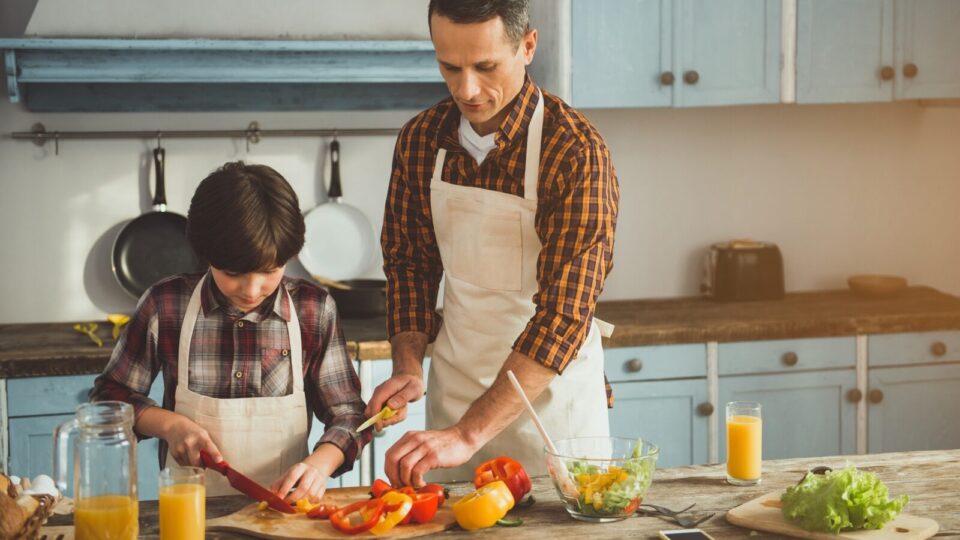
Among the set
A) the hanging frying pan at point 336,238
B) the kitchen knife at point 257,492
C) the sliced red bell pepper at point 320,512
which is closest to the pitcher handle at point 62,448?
the kitchen knife at point 257,492

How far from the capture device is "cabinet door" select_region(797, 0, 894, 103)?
386 cm

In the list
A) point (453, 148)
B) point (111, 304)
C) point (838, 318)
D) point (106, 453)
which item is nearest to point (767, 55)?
point (838, 318)

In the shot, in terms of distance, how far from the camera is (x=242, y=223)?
205 cm

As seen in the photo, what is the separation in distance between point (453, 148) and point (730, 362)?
1.62m

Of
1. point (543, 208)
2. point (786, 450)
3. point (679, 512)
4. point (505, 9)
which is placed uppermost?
point (505, 9)

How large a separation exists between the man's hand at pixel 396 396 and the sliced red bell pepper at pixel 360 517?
305 mm

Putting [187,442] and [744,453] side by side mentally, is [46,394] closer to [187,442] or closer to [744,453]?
[187,442]

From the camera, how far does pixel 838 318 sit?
3752 millimetres

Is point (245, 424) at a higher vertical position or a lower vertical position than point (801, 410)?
higher

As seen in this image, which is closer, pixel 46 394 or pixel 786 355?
pixel 46 394

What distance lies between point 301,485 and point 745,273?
243 centimetres

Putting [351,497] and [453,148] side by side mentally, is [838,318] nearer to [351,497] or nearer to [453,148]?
[453,148]

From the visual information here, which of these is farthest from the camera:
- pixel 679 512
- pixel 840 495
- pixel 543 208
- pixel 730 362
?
pixel 730 362

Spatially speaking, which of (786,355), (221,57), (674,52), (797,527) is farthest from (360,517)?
(674,52)
